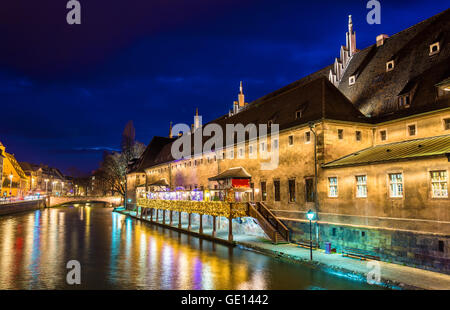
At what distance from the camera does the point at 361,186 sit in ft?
80.4

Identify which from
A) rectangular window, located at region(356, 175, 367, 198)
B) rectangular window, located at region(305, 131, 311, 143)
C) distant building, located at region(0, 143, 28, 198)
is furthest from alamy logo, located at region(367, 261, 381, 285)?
distant building, located at region(0, 143, 28, 198)

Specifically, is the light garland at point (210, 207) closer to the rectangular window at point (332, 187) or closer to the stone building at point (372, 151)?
the stone building at point (372, 151)

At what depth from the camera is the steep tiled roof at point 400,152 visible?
20.3 m

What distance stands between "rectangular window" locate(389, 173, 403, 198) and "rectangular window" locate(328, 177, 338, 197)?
472 centimetres

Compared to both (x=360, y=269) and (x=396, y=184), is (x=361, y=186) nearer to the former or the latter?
(x=396, y=184)

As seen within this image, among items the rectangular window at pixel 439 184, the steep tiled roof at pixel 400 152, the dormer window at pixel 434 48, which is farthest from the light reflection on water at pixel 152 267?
the dormer window at pixel 434 48

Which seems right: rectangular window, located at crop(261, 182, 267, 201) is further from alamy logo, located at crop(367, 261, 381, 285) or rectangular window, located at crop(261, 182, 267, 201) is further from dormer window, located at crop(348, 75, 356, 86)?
alamy logo, located at crop(367, 261, 381, 285)

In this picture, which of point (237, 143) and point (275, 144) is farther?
point (237, 143)

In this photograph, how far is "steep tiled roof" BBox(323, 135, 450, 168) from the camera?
20.3 m

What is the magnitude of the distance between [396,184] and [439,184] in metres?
2.74

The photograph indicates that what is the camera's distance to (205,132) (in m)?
56.3

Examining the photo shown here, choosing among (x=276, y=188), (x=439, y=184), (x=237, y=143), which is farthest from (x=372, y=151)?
(x=237, y=143)
